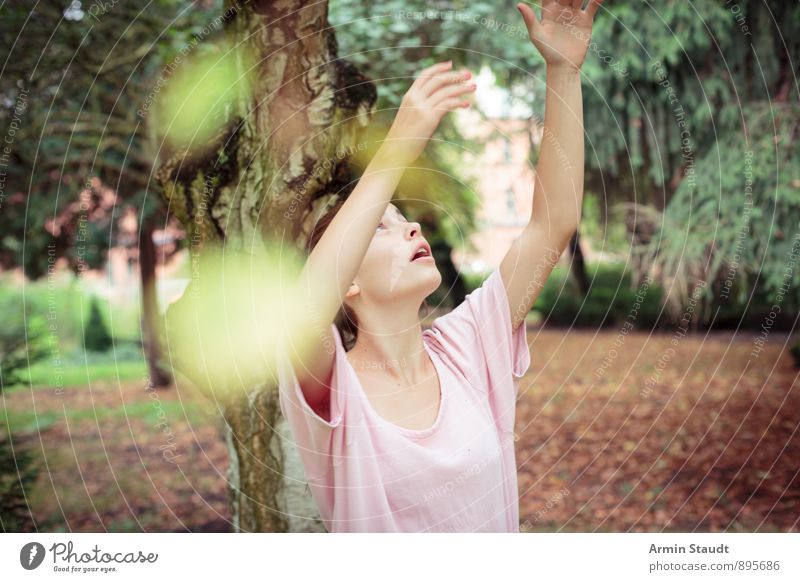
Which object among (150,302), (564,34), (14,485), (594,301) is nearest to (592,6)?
(564,34)

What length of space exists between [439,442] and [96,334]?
10.7m

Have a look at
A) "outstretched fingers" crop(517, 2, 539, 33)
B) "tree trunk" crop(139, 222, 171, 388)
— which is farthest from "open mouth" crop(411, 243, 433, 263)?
"tree trunk" crop(139, 222, 171, 388)

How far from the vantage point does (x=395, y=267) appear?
Result: 47.3 inches

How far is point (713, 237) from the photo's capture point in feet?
11.2

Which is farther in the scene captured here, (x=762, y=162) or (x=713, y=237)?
(x=713, y=237)

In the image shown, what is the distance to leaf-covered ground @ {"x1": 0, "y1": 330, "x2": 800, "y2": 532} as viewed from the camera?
11.8 ft

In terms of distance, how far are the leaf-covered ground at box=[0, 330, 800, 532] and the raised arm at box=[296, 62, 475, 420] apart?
5.67ft

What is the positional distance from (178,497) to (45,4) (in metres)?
2.65

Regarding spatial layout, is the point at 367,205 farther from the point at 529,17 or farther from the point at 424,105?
the point at 529,17

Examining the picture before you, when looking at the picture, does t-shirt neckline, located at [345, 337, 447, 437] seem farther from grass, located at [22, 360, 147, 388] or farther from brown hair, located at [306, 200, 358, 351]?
grass, located at [22, 360, 147, 388]

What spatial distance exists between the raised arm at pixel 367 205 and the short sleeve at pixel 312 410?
20 millimetres
